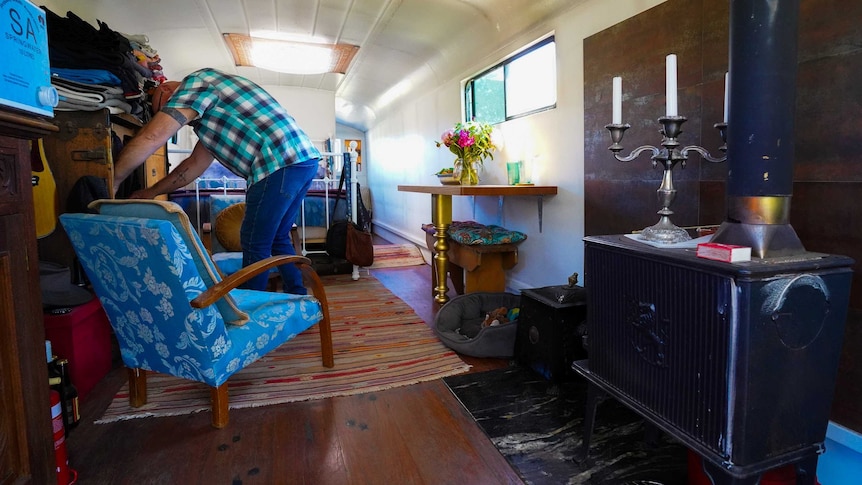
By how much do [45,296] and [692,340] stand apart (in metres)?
2.27

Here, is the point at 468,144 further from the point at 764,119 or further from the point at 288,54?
the point at 288,54

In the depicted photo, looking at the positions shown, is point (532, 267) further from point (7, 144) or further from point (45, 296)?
point (7, 144)

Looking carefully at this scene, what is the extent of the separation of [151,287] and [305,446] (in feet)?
2.40

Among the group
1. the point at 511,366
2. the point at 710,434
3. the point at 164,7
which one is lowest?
the point at 511,366

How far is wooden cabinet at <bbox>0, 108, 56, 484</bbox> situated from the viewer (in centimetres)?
98

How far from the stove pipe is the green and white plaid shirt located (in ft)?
6.03

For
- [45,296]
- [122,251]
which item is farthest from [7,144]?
[45,296]

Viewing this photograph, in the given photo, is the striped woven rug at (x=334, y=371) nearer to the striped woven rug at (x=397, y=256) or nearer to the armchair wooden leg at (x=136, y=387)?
the armchair wooden leg at (x=136, y=387)

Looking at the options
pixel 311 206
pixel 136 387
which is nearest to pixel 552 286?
pixel 136 387

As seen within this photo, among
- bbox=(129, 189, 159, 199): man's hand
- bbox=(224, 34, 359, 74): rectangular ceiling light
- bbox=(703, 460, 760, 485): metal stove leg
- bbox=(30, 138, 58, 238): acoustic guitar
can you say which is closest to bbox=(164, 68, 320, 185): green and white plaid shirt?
bbox=(129, 189, 159, 199): man's hand

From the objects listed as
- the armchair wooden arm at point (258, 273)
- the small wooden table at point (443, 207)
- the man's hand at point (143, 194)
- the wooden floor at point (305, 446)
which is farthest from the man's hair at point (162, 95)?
the small wooden table at point (443, 207)

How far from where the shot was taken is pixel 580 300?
2.08 meters

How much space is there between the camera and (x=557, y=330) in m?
2.05

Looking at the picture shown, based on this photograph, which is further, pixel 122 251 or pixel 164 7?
pixel 164 7
